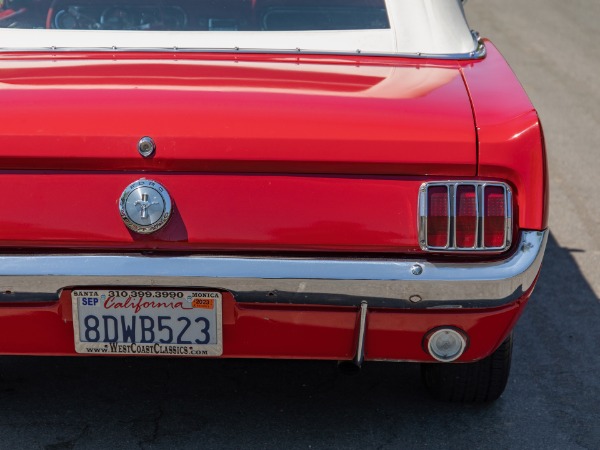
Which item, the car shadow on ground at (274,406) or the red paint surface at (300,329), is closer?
the red paint surface at (300,329)

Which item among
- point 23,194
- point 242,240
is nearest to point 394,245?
point 242,240

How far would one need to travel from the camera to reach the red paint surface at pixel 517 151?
3.19m

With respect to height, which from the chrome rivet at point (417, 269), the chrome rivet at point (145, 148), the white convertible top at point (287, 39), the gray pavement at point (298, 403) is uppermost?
the white convertible top at point (287, 39)

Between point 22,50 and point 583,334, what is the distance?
269 centimetres

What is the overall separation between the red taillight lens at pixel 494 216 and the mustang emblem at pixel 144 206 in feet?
3.02

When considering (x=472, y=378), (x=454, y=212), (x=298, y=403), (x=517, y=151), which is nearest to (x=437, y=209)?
(x=454, y=212)

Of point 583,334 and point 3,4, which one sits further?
point 583,334

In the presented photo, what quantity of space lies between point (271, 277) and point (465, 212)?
593 mm

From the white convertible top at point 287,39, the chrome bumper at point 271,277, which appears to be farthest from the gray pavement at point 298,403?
the white convertible top at point 287,39

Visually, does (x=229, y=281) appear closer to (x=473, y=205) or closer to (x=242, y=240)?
(x=242, y=240)

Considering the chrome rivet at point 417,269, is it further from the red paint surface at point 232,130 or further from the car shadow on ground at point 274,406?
the car shadow on ground at point 274,406

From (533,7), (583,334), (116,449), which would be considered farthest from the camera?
(533,7)

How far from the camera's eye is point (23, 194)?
3184 mm

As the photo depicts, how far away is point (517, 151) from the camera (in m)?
3.20
